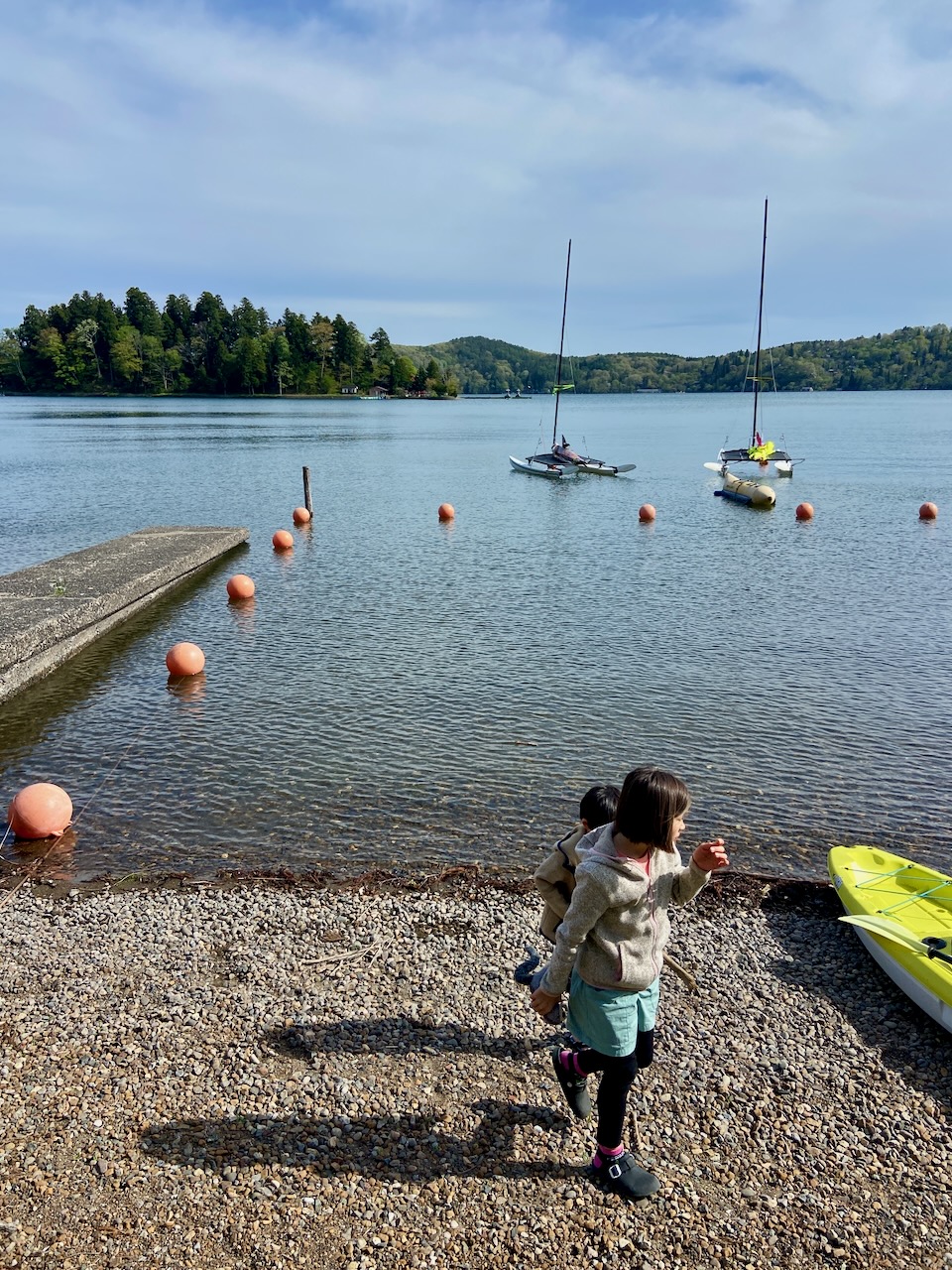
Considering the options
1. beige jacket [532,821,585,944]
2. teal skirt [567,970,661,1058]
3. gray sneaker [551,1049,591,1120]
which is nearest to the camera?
teal skirt [567,970,661,1058]

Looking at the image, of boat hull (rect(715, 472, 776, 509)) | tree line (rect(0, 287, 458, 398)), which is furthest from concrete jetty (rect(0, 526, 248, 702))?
tree line (rect(0, 287, 458, 398))

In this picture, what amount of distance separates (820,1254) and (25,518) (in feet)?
112

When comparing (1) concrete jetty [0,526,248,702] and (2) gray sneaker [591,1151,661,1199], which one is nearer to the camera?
(2) gray sneaker [591,1151,661,1199]

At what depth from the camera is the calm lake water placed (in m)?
9.44

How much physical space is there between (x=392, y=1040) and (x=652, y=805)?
2951mm

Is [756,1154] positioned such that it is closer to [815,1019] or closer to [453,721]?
[815,1019]

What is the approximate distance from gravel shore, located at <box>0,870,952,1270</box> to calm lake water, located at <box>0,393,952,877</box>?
1.83 m

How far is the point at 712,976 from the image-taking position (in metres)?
6.45

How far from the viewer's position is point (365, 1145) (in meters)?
4.75

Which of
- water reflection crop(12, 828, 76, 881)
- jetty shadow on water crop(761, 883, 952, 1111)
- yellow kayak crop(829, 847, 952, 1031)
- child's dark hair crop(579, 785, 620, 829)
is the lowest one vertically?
water reflection crop(12, 828, 76, 881)

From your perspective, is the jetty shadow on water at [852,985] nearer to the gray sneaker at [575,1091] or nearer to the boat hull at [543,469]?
the gray sneaker at [575,1091]

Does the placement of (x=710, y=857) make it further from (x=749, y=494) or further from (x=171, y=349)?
(x=171, y=349)

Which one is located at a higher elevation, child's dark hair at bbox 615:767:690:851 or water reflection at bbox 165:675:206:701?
child's dark hair at bbox 615:767:690:851

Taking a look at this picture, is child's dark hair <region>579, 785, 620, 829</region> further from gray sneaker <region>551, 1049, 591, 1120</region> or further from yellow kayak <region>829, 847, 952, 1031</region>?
yellow kayak <region>829, 847, 952, 1031</region>
